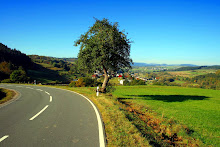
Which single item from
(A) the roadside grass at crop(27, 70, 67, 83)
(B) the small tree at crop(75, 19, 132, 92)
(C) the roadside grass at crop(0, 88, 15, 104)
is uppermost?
(B) the small tree at crop(75, 19, 132, 92)

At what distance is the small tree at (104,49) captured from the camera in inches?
508

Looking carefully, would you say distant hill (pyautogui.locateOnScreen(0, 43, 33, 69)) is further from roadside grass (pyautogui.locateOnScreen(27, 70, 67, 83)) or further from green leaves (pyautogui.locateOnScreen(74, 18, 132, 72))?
green leaves (pyautogui.locateOnScreen(74, 18, 132, 72))

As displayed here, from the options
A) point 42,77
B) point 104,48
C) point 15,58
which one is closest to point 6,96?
point 104,48

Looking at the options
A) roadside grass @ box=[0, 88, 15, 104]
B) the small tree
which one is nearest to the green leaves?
the small tree

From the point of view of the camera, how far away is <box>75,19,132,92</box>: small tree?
42.3ft

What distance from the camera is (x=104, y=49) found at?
12.8 meters

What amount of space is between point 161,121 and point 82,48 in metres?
10.2

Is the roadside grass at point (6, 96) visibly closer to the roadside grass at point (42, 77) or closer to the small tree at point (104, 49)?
the small tree at point (104, 49)

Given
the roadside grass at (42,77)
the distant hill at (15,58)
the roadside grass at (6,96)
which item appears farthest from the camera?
the distant hill at (15,58)

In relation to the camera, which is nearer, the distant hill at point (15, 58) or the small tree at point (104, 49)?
the small tree at point (104, 49)

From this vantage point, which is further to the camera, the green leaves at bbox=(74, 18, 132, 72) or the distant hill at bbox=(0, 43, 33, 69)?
the distant hill at bbox=(0, 43, 33, 69)

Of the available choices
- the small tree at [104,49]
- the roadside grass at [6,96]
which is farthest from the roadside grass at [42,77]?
the small tree at [104,49]

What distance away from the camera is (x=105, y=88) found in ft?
50.7

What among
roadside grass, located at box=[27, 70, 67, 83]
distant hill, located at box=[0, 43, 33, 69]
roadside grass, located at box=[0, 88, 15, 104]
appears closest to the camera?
roadside grass, located at box=[0, 88, 15, 104]
